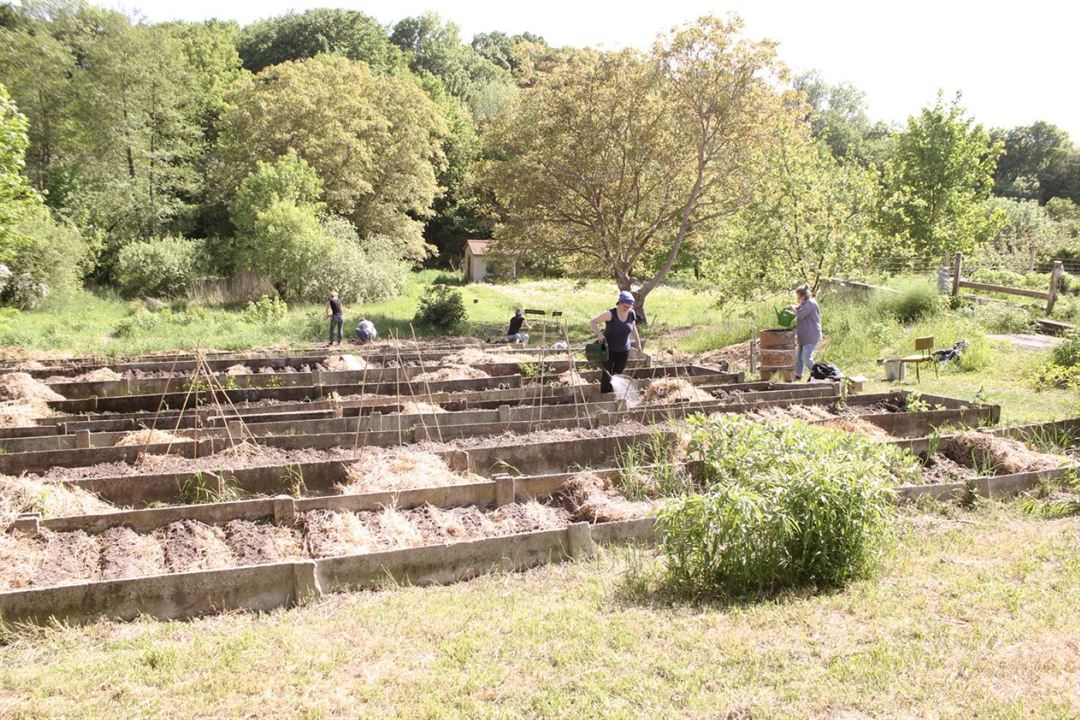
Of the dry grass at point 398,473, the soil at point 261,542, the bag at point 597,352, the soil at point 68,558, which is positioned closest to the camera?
the soil at point 68,558

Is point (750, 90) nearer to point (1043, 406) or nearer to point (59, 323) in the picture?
point (1043, 406)

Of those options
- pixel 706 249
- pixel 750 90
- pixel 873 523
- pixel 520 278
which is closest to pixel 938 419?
pixel 873 523

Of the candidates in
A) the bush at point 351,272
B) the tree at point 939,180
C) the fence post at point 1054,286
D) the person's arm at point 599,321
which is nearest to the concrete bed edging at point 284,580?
the person's arm at point 599,321

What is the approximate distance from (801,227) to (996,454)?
1142 cm

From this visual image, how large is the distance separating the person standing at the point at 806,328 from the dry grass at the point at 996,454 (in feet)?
13.2

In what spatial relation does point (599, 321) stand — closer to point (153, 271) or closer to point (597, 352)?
point (597, 352)

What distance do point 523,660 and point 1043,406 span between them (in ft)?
30.0

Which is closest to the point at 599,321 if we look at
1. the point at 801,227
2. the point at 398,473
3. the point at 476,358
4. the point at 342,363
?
the point at 398,473

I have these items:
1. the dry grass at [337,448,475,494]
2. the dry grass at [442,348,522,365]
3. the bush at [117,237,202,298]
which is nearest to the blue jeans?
the dry grass at [442,348,522,365]

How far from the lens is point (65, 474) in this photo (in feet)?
23.9

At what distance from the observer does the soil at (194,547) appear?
550 cm

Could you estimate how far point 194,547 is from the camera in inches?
225

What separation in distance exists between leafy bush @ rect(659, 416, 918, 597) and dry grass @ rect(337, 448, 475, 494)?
8.84 ft

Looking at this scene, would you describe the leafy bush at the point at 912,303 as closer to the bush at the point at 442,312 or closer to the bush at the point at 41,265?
the bush at the point at 442,312
